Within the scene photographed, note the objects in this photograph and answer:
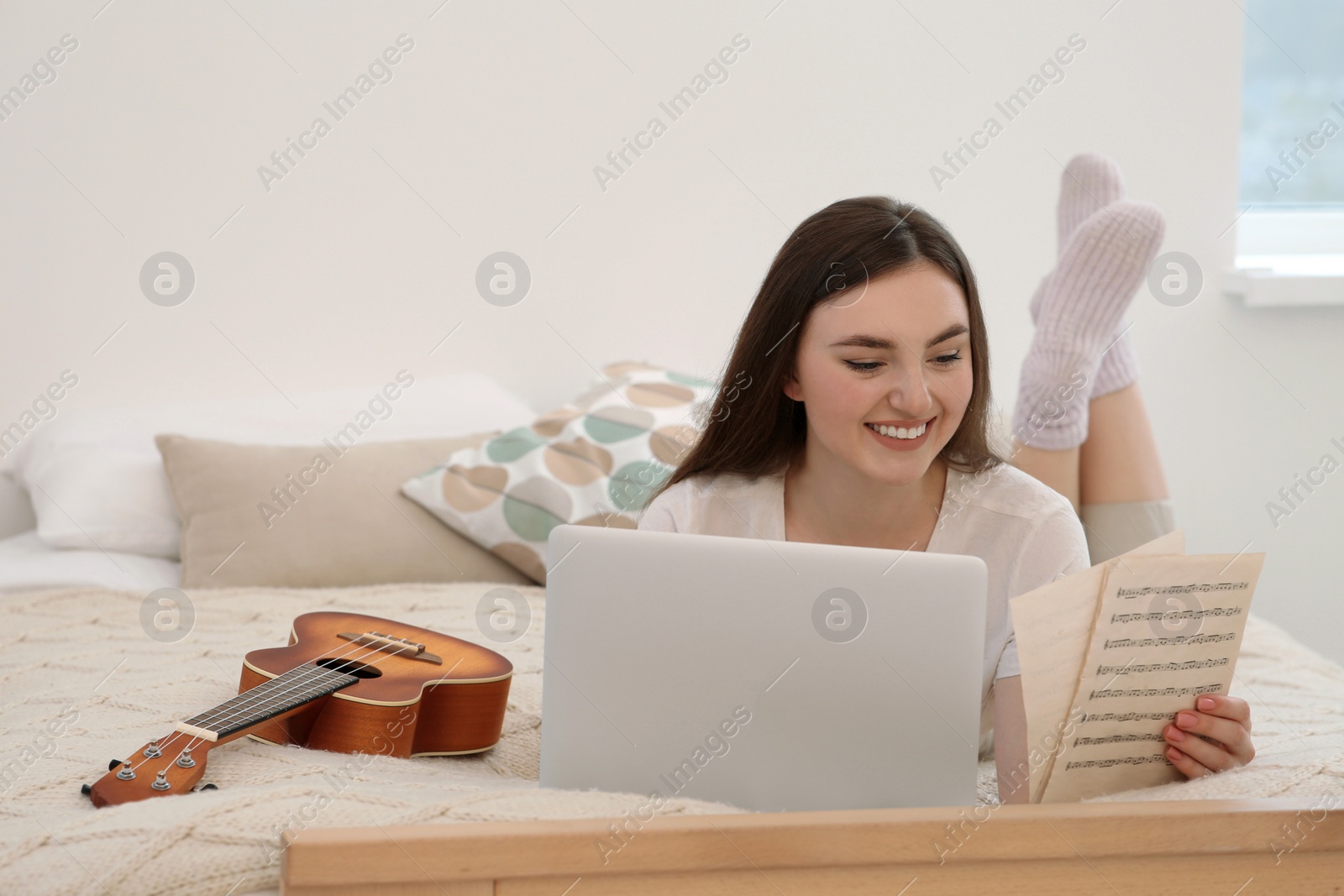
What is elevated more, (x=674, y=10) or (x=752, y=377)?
(x=674, y=10)

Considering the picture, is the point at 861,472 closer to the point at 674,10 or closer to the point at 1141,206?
the point at 1141,206

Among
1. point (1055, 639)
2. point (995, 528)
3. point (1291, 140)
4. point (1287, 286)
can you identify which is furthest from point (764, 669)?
point (1291, 140)

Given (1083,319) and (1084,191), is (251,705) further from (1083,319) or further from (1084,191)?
(1084,191)

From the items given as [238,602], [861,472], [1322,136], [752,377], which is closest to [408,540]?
[238,602]

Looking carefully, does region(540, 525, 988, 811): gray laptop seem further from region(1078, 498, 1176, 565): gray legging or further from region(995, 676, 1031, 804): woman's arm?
region(1078, 498, 1176, 565): gray legging

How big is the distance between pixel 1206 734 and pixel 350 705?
755 millimetres

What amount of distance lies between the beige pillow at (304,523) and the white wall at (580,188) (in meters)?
0.45

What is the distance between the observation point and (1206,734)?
3.14ft

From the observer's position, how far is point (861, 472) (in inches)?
49.9

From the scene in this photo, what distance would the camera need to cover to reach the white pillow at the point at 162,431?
200 cm

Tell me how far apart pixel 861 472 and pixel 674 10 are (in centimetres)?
157

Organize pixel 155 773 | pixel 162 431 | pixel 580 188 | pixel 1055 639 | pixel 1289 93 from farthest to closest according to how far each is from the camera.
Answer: pixel 1289 93 → pixel 580 188 → pixel 162 431 → pixel 155 773 → pixel 1055 639

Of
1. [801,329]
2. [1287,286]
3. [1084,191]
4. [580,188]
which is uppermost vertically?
[1287,286]

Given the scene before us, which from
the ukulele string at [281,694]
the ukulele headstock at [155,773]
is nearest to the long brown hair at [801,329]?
the ukulele string at [281,694]
